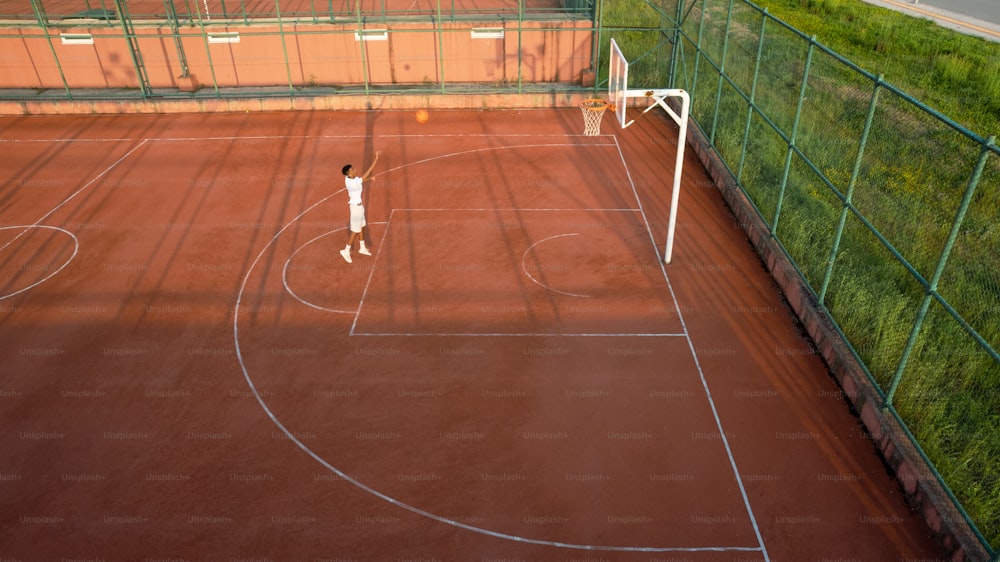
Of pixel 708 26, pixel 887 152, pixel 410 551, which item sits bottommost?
pixel 410 551

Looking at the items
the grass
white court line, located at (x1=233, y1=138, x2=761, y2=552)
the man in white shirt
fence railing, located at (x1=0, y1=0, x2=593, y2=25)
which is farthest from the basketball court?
the grass

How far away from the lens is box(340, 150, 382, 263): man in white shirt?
36.4ft

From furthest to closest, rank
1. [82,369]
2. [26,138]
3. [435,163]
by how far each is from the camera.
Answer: [26,138] < [435,163] < [82,369]

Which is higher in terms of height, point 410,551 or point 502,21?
point 502,21

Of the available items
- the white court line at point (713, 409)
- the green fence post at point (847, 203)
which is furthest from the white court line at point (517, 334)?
the green fence post at point (847, 203)

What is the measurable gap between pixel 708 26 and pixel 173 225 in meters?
12.6

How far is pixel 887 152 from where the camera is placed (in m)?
13.4

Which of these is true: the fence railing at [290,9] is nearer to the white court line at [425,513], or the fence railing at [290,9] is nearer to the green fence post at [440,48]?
the green fence post at [440,48]

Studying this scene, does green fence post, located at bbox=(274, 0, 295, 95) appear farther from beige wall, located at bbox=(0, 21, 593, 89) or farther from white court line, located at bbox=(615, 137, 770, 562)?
white court line, located at bbox=(615, 137, 770, 562)

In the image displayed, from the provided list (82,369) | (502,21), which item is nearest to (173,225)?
(82,369)

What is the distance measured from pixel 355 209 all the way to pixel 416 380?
11.6 ft

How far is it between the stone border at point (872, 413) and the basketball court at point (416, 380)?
0.64 ft

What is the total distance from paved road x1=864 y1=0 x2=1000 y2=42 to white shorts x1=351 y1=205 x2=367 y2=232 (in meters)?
→ 25.9

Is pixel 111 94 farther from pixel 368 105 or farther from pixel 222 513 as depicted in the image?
pixel 222 513
